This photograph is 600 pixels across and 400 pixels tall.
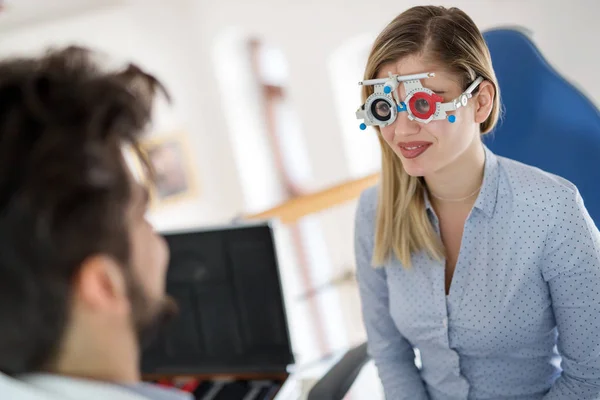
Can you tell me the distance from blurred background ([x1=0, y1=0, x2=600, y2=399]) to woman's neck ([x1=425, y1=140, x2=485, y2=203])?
3.10 m

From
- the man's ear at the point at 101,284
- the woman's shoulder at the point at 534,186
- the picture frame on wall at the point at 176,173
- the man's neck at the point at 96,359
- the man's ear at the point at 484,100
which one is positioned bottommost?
the picture frame on wall at the point at 176,173

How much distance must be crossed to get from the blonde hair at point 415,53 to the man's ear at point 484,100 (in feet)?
0.05

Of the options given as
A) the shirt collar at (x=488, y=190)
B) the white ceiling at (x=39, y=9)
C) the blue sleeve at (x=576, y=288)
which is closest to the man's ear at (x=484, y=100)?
the shirt collar at (x=488, y=190)

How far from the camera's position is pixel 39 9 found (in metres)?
5.77

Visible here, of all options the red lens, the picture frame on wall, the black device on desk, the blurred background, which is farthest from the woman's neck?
the picture frame on wall

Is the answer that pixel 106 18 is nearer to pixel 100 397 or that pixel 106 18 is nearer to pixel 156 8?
pixel 156 8

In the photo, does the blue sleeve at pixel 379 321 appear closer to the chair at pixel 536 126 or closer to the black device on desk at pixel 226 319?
the chair at pixel 536 126

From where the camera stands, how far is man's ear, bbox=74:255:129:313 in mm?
713

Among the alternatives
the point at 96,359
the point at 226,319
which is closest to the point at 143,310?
the point at 96,359

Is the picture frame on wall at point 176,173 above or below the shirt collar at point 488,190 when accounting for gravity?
below

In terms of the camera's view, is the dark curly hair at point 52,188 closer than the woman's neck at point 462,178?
Result: Yes

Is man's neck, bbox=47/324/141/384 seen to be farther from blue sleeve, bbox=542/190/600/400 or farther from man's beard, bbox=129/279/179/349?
blue sleeve, bbox=542/190/600/400

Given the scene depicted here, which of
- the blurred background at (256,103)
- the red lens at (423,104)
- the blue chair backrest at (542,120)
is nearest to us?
the red lens at (423,104)

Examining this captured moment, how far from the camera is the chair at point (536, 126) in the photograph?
1.45 m
